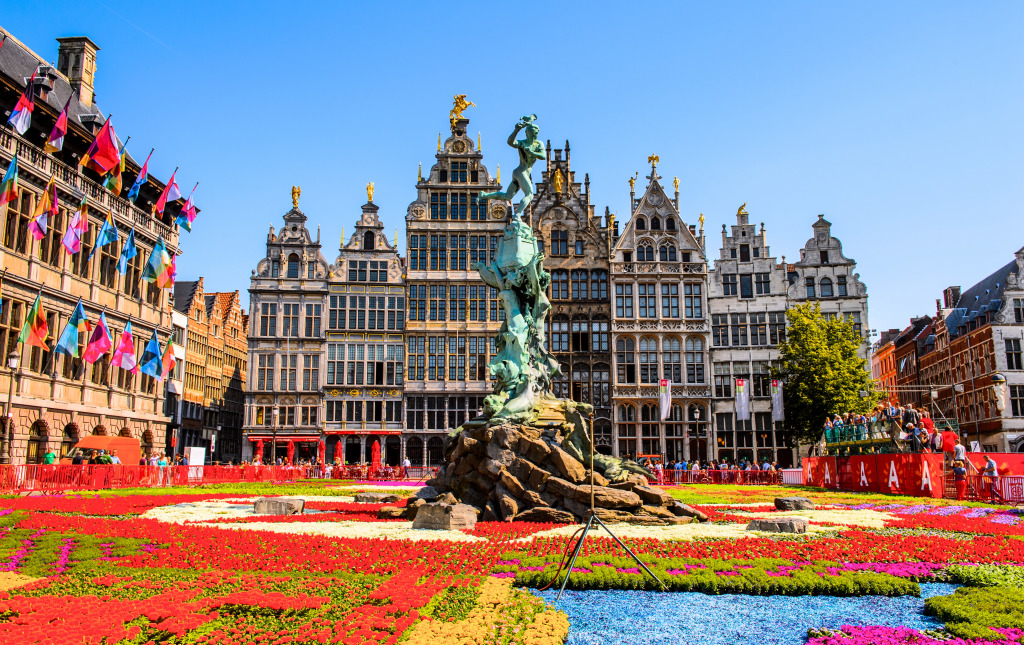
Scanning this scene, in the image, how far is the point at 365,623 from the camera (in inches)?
274

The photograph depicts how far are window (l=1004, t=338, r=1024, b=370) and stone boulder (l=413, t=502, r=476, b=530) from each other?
50461mm

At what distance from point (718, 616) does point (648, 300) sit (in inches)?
1777

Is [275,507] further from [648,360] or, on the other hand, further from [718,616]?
[648,360]

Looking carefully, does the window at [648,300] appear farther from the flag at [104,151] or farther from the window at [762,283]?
the flag at [104,151]

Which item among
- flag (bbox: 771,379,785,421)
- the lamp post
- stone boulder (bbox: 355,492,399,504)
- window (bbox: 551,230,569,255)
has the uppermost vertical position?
window (bbox: 551,230,569,255)

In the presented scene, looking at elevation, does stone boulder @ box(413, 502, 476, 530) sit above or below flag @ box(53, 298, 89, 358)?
below

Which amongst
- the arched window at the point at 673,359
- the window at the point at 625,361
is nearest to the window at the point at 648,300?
the arched window at the point at 673,359

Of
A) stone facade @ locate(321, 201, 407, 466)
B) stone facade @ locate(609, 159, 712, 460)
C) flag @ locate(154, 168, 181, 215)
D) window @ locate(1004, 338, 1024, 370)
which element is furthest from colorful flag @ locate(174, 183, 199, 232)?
window @ locate(1004, 338, 1024, 370)

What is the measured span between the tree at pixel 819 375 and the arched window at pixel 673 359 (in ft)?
24.4

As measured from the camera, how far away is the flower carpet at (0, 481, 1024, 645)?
6.98 meters

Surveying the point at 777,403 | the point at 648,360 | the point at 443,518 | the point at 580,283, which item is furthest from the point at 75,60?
the point at 777,403

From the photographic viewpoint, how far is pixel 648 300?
52.4 metres

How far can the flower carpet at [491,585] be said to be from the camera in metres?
6.98

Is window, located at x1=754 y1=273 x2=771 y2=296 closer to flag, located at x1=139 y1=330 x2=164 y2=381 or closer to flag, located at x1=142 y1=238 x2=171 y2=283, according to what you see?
flag, located at x1=142 y1=238 x2=171 y2=283
